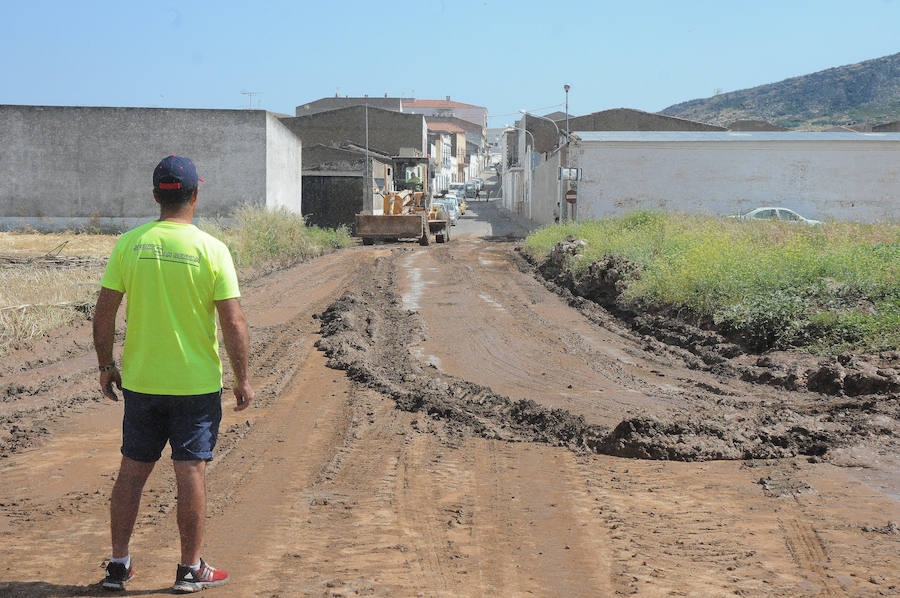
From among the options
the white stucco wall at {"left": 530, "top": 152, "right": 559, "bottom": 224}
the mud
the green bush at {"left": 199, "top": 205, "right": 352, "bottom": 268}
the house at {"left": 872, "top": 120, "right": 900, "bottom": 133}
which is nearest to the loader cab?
the white stucco wall at {"left": 530, "top": 152, "right": 559, "bottom": 224}

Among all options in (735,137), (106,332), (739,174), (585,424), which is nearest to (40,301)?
(585,424)

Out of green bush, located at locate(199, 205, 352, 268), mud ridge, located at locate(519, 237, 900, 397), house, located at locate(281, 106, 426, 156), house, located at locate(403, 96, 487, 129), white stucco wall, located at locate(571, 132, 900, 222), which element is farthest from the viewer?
house, located at locate(403, 96, 487, 129)

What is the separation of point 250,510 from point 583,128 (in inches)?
2314

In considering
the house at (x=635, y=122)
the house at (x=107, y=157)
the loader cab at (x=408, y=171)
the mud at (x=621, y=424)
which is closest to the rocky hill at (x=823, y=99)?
the house at (x=635, y=122)

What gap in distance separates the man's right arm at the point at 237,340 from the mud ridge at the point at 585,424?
290 cm

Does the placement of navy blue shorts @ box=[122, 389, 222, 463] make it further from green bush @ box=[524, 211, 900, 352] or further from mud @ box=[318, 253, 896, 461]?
green bush @ box=[524, 211, 900, 352]

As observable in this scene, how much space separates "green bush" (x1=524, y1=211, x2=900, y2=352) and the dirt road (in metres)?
1.62

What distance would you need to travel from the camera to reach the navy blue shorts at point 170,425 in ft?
12.5

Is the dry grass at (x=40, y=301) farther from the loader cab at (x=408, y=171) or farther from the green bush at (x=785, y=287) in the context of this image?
the loader cab at (x=408, y=171)

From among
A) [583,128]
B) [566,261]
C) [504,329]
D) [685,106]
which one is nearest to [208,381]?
[504,329]

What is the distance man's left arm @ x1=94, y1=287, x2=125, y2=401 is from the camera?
3.90m

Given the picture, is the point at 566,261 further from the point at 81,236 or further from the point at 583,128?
the point at 583,128

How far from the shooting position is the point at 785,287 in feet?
36.8

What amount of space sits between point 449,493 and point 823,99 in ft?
404
